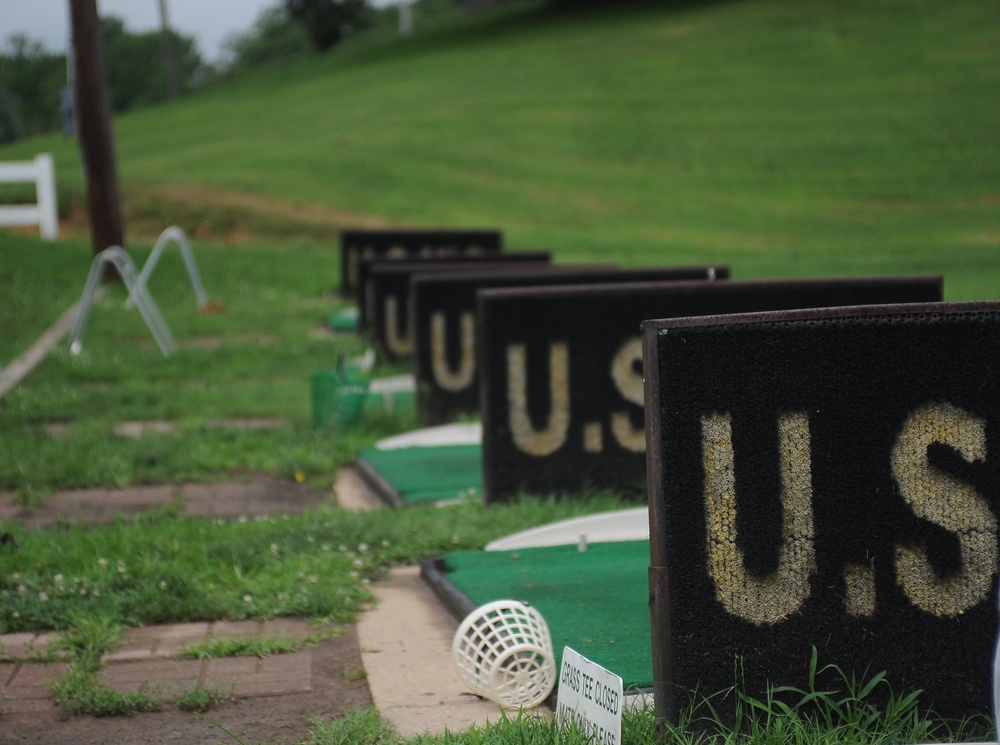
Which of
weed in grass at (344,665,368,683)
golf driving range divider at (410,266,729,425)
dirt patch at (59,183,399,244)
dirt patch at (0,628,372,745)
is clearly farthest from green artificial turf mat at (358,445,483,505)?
dirt patch at (59,183,399,244)

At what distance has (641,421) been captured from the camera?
267 inches

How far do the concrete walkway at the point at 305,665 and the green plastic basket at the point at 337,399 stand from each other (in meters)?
3.31

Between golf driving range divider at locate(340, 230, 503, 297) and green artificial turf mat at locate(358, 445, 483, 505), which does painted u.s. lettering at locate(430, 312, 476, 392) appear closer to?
green artificial turf mat at locate(358, 445, 483, 505)

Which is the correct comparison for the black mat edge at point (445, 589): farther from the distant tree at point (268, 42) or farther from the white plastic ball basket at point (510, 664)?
the distant tree at point (268, 42)

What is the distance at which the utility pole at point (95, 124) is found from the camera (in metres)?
18.1

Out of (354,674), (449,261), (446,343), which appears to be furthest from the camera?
(449,261)

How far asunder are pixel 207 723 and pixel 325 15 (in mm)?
75092

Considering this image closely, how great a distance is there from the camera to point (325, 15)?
75125 millimetres

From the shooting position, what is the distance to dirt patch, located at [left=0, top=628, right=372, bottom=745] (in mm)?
3701

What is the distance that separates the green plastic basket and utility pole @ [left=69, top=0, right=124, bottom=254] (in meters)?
10.7

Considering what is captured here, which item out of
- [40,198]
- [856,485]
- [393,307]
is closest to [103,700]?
[856,485]

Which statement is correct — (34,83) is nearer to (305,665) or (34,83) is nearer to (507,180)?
(507,180)

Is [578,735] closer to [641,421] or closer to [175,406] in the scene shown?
[641,421]

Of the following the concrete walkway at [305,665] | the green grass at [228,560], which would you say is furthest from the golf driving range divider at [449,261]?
the concrete walkway at [305,665]
